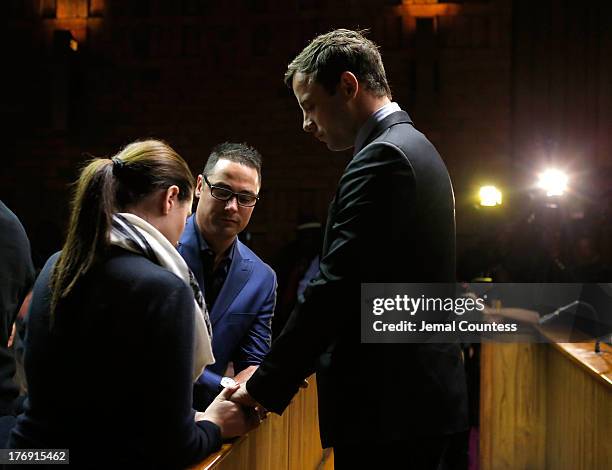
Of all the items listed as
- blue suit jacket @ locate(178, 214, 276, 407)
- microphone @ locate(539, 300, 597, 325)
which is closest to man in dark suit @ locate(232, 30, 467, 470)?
blue suit jacket @ locate(178, 214, 276, 407)

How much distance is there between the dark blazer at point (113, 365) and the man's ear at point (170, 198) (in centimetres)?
22

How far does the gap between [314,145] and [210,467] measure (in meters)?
5.62

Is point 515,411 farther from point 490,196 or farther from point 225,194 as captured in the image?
point 490,196

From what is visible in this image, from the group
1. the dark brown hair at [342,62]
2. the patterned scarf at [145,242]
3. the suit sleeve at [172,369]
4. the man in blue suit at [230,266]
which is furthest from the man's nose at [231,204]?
the suit sleeve at [172,369]

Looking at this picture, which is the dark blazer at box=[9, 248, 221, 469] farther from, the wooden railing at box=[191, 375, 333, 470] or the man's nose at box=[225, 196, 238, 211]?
the man's nose at box=[225, 196, 238, 211]

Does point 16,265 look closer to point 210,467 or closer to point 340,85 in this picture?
point 210,467

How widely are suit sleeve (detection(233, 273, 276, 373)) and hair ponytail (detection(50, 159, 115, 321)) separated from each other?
106 centimetres

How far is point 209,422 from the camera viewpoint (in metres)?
1.46

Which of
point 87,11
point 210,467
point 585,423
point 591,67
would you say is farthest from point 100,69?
point 210,467

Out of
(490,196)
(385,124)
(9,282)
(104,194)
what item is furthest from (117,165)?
(490,196)

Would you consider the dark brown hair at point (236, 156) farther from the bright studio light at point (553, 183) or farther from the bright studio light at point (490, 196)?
the bright studio light at point (553, 183)

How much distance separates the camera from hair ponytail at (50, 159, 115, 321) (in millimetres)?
1224

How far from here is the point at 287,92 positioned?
22.2ft

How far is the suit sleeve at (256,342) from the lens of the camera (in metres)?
2.28
